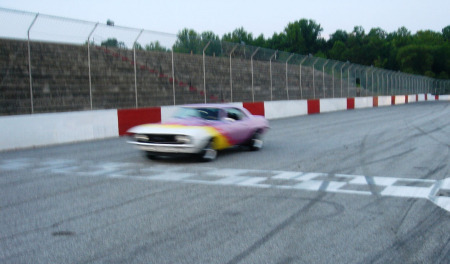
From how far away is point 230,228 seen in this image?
4.63 m

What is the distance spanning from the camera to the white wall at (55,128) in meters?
12.1

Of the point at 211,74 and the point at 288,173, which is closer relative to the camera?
the point at 288,173

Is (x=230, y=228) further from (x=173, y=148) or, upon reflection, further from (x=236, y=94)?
(x=236, y=94)

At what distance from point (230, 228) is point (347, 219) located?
122 cm

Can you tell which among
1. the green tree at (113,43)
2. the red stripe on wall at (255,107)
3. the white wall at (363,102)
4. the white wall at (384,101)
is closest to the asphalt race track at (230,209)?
the green tree at (113,43)

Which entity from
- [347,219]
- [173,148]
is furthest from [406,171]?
[173,148]

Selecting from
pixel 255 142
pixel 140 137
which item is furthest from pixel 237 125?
pixel 140 137

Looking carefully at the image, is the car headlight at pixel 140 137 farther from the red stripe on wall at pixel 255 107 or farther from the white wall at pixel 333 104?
the white wall at pixel 333 104

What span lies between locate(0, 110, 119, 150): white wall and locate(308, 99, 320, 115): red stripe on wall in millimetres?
16297

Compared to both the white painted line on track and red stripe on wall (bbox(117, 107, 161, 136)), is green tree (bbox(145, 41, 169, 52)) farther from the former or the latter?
the white painted line on track

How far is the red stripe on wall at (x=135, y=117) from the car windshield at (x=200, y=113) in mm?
5453

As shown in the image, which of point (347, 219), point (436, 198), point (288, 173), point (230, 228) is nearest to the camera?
point (230, 228)

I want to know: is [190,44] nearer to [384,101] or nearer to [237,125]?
[237,125]

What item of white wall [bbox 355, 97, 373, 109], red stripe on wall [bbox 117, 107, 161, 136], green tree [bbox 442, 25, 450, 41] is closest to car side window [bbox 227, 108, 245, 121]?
red stripe on wall [bbox 117, 107, 161, 136]
